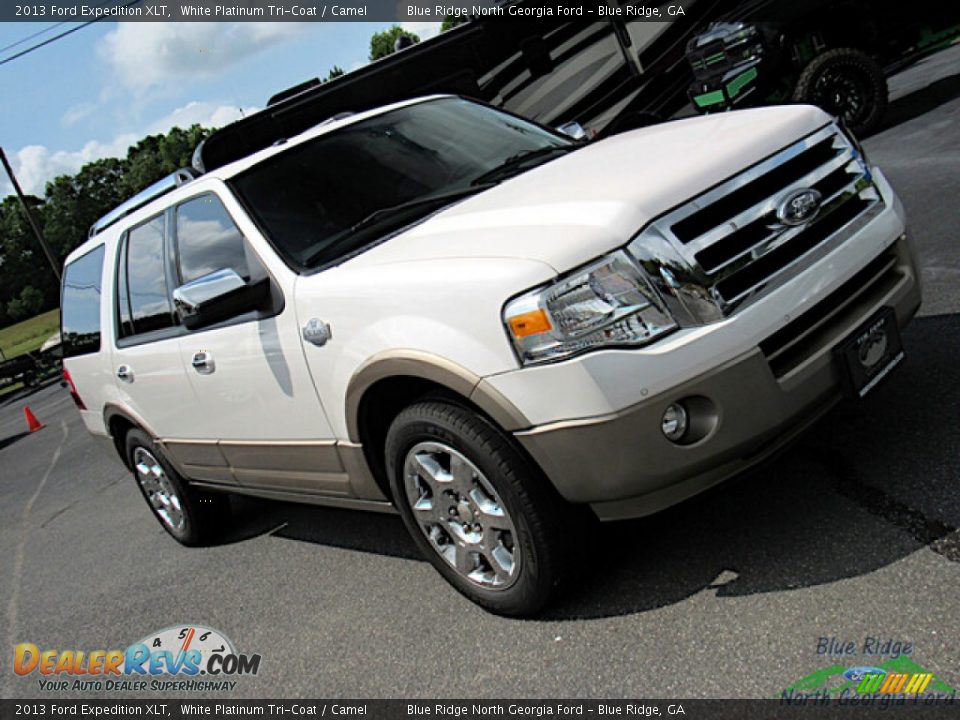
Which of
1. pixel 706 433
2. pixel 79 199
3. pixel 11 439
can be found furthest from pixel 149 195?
pixel 79 199

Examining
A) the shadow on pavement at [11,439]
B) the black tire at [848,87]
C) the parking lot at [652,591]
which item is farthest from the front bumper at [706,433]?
the shadow on pavement at [11,439]

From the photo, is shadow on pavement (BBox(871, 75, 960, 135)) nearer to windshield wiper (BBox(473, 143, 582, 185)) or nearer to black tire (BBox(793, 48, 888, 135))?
black tire (BBox(793, 48, 888, 135))

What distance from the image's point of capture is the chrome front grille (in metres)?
2.77

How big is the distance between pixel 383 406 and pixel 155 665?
1.70 metres

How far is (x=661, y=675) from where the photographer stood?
2.73m

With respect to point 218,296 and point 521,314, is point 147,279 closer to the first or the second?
point 218,296

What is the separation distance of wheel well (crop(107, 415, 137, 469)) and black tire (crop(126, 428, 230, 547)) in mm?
97

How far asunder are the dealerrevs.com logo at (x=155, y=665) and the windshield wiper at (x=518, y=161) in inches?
88.2

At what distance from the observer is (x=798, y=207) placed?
3002 millimetres

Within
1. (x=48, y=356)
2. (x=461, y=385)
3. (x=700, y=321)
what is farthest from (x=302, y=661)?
(x=48, y=356)

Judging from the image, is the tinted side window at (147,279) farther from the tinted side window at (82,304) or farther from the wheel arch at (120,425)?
the wheel arch at (120,425)

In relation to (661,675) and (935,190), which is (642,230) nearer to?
(661,675)

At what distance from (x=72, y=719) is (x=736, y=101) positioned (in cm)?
945

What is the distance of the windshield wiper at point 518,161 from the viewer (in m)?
3.88
